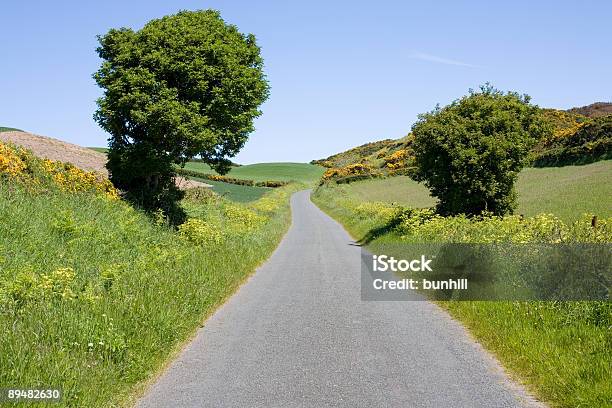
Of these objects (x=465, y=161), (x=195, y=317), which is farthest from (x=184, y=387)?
(x=465, y=161)

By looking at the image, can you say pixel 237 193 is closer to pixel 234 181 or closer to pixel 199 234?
pixel 234 181

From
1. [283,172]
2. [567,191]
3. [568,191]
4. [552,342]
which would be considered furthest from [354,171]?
[552,342]

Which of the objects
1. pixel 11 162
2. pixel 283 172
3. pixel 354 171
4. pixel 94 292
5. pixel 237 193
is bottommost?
pixel 94 292

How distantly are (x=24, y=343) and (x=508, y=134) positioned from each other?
2080 cm

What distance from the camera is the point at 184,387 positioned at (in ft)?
20.9

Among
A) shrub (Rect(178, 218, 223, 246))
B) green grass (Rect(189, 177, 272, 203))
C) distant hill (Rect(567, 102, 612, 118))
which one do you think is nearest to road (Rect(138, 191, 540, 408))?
Result: shrub (Rect(178, 218, 223, 246))

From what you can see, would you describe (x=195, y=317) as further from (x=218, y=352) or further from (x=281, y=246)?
(x=281, y=246)

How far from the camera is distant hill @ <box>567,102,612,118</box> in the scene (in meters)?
113

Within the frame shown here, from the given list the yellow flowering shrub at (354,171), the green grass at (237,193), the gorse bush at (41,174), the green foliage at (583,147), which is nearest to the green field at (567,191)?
the green foliage at (583,147)

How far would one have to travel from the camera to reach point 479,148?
2209cm

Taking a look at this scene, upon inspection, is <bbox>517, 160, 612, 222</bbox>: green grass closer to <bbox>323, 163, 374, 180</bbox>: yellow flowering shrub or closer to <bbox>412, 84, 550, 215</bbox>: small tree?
<bbox>412, 84, 550, 215</bbox>: small tree

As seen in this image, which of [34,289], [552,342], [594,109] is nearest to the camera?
[552,342]

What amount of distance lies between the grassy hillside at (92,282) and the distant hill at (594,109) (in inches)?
4538

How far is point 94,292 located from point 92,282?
1.01 m
